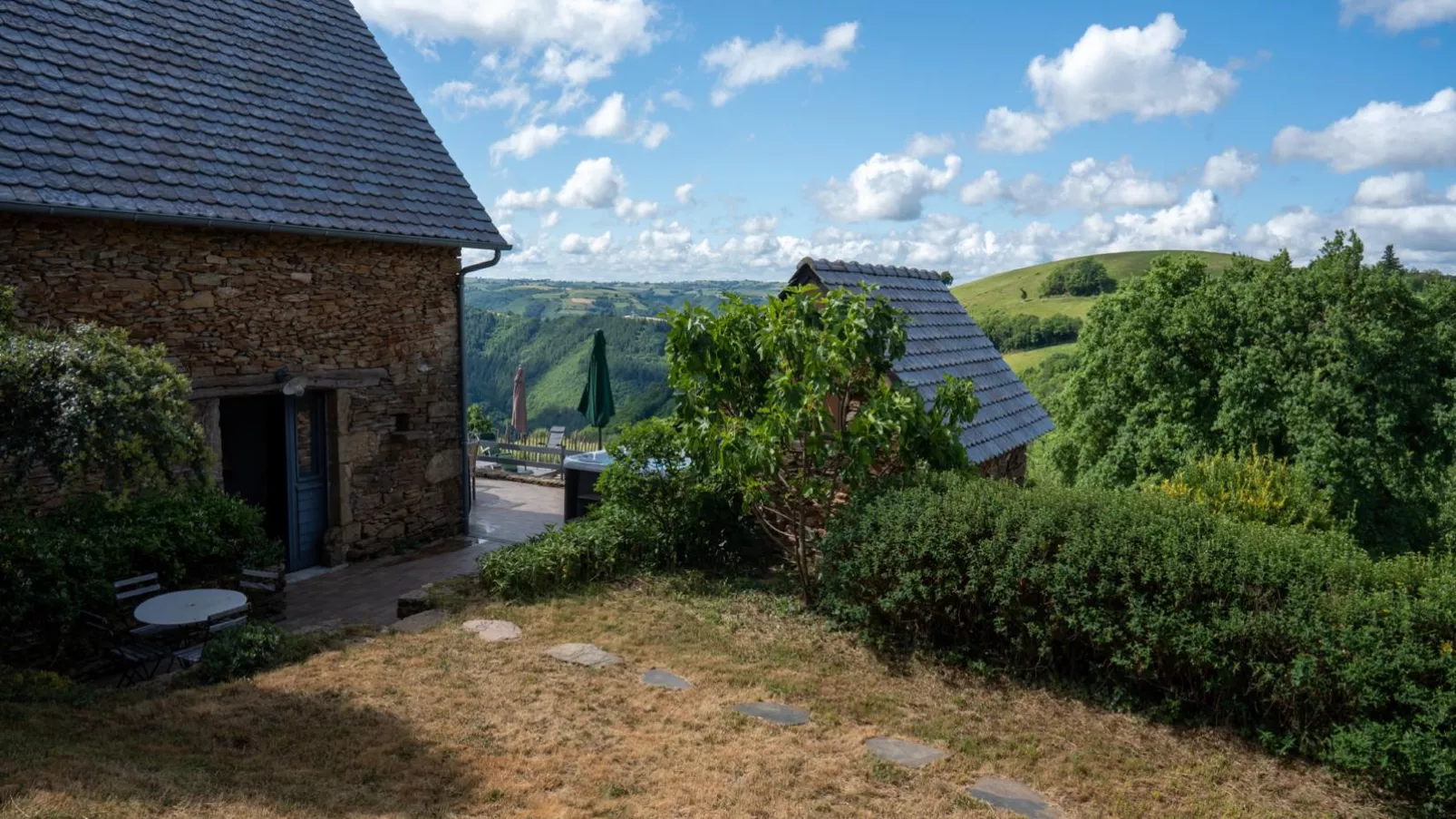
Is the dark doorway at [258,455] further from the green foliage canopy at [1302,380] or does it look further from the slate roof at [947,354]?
the green foliage canopy at [1302,380]

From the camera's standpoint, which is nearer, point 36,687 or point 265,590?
point 36,687

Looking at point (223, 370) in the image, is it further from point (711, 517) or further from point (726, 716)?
point (726, 716)

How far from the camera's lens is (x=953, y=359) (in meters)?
11.5

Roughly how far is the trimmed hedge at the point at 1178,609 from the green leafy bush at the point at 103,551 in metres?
Answer: 5.27

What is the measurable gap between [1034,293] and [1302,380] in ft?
218

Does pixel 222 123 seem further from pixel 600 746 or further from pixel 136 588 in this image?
pixel 600 746

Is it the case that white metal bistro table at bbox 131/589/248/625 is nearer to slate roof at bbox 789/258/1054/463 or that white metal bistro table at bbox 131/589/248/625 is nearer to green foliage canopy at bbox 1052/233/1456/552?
slate roof at bbox 789/258/1054/463

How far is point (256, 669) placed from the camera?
22.4 ft

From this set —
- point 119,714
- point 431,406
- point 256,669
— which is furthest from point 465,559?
point 119,714

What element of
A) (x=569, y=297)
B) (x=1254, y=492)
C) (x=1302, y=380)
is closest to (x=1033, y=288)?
(x=569, y=297)

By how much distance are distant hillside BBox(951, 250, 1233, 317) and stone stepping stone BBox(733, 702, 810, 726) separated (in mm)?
65546

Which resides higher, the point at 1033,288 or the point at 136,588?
the point at 1033,288

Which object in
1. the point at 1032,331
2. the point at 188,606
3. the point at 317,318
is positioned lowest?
the point at 188,606

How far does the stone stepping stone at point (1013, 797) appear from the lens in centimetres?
480
